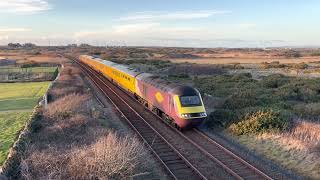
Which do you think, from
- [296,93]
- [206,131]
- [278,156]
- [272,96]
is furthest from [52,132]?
[296,93]

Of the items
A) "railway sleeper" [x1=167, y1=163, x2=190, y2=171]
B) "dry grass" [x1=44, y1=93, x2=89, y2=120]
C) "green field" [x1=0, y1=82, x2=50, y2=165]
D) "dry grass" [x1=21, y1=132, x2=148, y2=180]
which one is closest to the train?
"railway sleeper" [x1=167, y1=163, x2=190, y2=171]

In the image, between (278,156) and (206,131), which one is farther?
(206,131)

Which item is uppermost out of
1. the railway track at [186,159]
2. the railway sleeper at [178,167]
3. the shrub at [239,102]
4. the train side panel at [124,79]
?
the train side panel at [124,79]

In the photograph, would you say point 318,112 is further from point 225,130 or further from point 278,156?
point 278,156

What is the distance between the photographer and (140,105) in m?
29.7

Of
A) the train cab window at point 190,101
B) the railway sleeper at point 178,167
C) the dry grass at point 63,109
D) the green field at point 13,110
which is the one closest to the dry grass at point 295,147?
the train cab window at point 190,101

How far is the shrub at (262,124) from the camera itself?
19.3 metres

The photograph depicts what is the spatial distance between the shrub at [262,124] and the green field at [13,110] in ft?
39.8

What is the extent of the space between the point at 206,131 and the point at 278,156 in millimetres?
5551

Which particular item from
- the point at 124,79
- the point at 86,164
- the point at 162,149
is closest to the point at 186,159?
the point at 162,149

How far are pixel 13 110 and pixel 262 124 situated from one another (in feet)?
67.7

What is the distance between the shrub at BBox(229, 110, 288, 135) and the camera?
1926 centimetres

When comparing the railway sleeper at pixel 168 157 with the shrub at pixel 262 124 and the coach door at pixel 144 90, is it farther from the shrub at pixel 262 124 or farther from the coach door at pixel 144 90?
the coach door at pixel 144 90

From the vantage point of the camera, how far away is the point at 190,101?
20422mm
